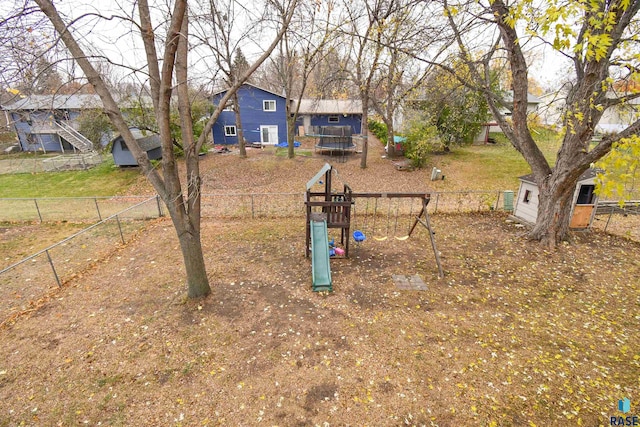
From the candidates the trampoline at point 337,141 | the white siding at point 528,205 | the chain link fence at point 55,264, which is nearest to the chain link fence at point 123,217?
the chain link fence at point 55,264

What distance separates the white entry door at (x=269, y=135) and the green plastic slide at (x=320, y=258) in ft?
73.8

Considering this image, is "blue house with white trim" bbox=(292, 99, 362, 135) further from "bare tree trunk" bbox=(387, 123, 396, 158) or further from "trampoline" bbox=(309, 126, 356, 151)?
"bare tree trunk" bbox=(387, 123, 396, 158)

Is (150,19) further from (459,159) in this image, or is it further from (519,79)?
(459,159)

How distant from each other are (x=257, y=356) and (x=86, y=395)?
2.58 m

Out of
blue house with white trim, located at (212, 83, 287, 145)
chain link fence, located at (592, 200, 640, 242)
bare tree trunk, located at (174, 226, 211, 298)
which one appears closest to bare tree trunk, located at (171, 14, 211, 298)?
bare tree trunk, located at (174, 226, 211, 298)

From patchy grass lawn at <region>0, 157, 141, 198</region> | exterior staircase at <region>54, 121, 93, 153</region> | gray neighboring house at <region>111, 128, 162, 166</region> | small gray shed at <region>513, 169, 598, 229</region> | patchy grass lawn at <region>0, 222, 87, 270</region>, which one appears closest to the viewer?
patchy grass lawn at <region>0, 222, 87, 270</region>

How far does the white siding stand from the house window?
893 inches

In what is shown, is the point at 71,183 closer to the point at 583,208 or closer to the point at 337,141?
the point at 337,141

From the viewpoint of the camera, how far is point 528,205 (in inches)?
445

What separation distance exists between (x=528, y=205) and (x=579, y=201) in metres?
1.60

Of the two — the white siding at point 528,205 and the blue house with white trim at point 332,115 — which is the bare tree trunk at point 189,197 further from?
the blue house with white trim at point 332,115

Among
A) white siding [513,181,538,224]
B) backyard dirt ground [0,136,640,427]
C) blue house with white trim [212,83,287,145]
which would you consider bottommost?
backyard dirt ground [0,136,640,427]

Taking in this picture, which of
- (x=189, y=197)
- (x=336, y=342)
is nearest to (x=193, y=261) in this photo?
(x=189, y=197)

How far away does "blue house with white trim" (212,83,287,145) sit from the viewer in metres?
27.8
